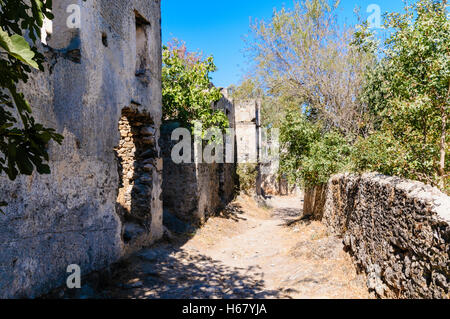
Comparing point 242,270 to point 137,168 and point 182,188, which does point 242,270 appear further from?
point 182,188

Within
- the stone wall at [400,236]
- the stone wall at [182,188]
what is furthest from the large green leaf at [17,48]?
the stone wall at [182,188]

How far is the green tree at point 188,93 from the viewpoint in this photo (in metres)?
10.2

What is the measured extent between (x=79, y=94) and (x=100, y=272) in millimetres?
2751

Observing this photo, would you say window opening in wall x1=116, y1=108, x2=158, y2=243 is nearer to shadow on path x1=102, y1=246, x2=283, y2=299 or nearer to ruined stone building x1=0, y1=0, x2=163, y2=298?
ruined stone building x1=0, y1=0, x2=163, y2=298

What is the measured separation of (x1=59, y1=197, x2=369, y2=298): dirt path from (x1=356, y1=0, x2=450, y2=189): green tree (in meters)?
1.95

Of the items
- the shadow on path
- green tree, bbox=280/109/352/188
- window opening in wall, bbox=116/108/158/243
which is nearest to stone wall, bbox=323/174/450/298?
the shadow on path

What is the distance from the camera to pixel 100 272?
5.29 m

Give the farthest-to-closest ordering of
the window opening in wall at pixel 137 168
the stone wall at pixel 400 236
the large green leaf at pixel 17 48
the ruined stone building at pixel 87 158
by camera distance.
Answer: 1. the window opening in wall at pixel 137 168
2. the ruined stone building at pixel 87 158
3. the stone wall at pixel 400 236
4. the large green leaf at pixel 17 48

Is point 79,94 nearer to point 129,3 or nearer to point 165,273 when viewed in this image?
point 129,3

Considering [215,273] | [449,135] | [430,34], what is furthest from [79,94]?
[449,135]

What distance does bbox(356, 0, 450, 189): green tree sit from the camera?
4.82 metres

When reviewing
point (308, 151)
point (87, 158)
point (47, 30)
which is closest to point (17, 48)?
point (87, 158)

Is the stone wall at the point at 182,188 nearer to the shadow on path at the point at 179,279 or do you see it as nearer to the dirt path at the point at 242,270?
the dirt path at the point at 242,270

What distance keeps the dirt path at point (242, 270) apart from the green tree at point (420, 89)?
1948 millimetres
